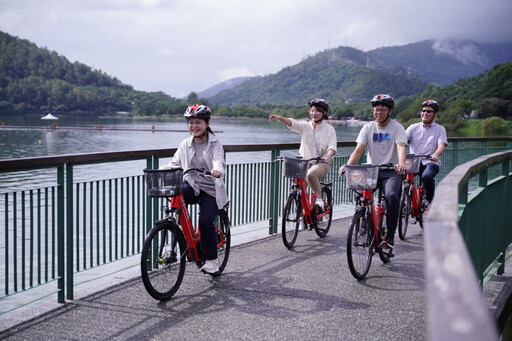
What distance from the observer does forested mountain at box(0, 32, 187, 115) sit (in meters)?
165

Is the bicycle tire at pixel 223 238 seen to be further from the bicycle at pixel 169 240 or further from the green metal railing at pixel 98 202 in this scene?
the green metal railing at pixel 98 202

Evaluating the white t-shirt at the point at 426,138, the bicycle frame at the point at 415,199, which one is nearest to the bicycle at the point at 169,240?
the bicycle frame at the point at 415,199

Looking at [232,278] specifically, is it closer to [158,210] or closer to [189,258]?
[189,258]

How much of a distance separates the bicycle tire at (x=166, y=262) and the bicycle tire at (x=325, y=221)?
3.02 metres

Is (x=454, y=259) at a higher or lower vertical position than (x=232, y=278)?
higher

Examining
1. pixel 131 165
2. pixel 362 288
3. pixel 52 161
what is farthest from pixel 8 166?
pixel 131 165

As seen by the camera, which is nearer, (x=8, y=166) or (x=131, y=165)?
(x=8, y=166)

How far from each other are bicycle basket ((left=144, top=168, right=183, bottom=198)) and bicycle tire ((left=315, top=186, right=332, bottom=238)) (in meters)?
3.29

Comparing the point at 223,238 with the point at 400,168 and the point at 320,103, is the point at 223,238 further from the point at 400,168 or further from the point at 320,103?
the point at 320,103

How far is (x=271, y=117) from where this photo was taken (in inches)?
287

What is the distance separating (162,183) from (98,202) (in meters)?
0.80

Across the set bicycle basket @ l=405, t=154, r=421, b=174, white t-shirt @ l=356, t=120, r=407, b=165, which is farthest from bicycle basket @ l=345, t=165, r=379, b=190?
bicycle basket @ l=405, t=154, r=421, b=174

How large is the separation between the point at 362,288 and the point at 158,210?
84.3 inches

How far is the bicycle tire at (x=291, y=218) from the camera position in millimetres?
7010
